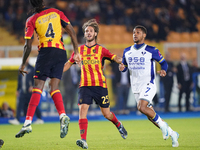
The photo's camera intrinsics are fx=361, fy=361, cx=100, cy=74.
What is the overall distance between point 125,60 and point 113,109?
642 centimetres

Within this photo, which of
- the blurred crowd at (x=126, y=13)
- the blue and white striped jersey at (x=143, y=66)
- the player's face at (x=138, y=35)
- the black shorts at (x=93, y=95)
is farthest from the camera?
the blurred crowd at (x=126, y=13)

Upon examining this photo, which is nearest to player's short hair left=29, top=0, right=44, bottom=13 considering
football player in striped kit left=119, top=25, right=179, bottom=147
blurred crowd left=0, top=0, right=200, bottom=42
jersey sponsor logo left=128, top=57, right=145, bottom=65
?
football player in striped kit left=119, top=25, right=179, bottom=147

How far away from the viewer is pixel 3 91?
1198 centimetres

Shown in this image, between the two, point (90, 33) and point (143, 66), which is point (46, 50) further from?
point (143, 66)

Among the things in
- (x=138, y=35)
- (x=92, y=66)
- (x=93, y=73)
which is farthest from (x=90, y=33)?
(x=138, y=35)

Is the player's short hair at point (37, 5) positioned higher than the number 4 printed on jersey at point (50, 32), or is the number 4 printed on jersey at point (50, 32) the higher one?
the player's short hair at point (37, 5)

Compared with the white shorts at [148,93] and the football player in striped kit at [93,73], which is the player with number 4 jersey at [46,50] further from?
the white shorts at [148,93]

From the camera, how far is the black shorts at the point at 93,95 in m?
5.59

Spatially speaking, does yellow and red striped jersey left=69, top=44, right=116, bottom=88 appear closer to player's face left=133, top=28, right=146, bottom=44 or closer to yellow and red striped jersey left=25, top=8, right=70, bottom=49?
player's face left=133, top=28, right=146, bottom=44

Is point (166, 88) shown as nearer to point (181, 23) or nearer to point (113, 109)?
point (113, 109)

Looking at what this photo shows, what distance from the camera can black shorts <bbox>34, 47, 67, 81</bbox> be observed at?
502 centimetres

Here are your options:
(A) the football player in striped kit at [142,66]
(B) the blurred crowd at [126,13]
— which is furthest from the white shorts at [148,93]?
(B) the blurred crowd at [126,13]

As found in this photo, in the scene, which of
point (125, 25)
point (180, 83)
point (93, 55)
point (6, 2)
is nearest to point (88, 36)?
point (93, 55)

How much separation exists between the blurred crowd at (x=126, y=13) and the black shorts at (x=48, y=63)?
41.7ft
